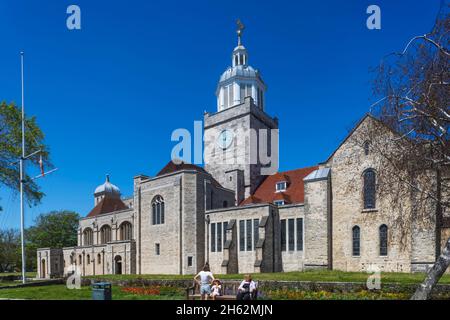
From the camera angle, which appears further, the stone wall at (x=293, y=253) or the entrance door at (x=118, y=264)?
the entrance door at (x=118, y=264)

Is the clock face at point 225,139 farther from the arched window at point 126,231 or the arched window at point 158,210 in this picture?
the arched window at point 126,231

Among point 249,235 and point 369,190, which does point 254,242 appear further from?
point 369,190

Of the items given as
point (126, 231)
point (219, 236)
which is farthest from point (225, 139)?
point (126, 231)

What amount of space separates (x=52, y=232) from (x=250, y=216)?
59.2 meters

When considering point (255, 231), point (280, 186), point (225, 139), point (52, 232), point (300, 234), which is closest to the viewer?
point (300, 234)

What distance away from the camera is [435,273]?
1496cm

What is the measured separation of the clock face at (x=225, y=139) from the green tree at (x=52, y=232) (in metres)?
47.6

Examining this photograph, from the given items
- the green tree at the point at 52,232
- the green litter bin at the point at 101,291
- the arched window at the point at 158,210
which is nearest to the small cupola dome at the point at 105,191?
the green tree at the point at 52,232

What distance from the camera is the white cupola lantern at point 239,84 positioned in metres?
52.1

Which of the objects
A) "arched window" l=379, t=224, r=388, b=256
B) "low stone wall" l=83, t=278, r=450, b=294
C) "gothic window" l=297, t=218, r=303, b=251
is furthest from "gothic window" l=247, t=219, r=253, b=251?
"low stone wall" l=83, t=278, r=450, b=294

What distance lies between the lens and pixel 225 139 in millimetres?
51594

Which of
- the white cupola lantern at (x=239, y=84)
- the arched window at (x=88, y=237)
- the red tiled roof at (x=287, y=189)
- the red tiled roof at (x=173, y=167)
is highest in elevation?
the white cupola lantern at (x=239, y=84)

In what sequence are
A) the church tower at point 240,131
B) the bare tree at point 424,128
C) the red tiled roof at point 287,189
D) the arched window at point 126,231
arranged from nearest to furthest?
the bare tree at point 424,128 < the red tiled roof at point 287,189 < the church tower at point 240,131 < the arched window at point 126,231

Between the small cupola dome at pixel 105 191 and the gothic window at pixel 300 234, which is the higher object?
the small cupola dome at pixel 105 191
